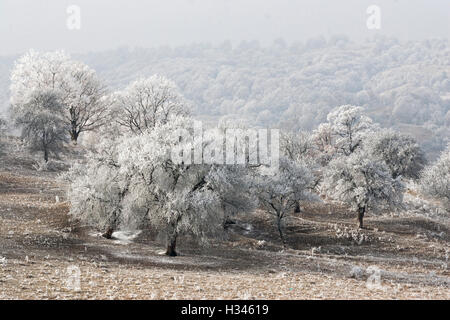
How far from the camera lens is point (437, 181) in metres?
58.1

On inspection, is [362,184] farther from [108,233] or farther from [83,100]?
[83,100]

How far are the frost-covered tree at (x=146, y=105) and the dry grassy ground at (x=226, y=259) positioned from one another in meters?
19.5

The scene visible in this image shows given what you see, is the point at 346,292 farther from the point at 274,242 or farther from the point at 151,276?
the point at 274,242

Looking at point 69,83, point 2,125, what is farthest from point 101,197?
point 69,83

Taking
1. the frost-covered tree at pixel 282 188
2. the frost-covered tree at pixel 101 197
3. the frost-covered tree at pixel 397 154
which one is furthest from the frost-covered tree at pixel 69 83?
the frost-covered tree at pixel 397 154

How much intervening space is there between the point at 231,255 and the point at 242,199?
13.9 feet

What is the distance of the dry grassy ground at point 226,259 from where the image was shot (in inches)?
735

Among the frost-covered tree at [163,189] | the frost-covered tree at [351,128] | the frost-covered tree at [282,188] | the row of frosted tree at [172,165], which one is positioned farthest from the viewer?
the frost-covered tree at [351,128]

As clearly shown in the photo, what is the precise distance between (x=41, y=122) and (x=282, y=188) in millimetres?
31471

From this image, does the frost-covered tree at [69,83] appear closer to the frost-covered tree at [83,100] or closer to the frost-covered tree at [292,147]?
the frost-covered tree at [83,100]

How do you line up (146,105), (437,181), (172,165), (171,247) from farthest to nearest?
1. (146,105)
2. (437,181)
3. (171,247)
4. (172,165)

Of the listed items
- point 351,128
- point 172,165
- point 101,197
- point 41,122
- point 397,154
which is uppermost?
point 41,122

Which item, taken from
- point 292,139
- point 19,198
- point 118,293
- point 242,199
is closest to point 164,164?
point 242,199

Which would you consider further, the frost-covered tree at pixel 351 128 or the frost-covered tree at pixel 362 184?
the frost-covered tree at pixel 351 128
